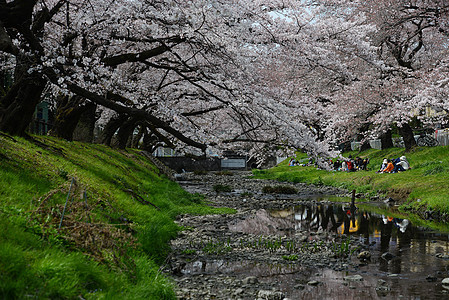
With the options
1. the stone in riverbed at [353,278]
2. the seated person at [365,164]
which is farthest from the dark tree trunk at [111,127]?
the stone in riverbed at [353,278]

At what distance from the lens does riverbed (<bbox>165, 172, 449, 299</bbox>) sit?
253 inches

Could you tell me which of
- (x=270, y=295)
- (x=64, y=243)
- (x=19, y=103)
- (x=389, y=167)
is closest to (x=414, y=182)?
(x=389, y=167)

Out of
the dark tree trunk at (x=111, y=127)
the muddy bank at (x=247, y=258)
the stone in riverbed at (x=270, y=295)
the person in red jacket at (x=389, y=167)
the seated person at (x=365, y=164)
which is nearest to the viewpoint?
the stone in riverbed at (x=270, y=295)

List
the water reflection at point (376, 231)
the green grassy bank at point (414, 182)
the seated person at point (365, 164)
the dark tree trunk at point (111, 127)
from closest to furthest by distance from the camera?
1. the water reflection at point (376, 231)
2. the green grassy bank at point (414, 182)
3. the dark tree trunk at point (111, 127)
4. the seated person at point (365, 164)

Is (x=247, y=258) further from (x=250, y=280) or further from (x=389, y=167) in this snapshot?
(x=389, y=167)

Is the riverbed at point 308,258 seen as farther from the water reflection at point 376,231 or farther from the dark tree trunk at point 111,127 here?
the dark tree trunk at point 111,127

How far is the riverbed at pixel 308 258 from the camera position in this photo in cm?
643

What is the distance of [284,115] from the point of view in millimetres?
11773

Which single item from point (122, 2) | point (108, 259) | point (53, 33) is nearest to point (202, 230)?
point (108, 259)

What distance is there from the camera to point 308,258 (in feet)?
27.7

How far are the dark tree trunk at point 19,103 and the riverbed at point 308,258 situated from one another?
5272mm

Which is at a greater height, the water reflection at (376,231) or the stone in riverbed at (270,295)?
the water reflection at (376,231)

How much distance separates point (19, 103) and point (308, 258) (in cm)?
826

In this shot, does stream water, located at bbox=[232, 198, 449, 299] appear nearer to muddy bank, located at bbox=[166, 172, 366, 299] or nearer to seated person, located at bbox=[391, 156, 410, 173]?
muddy bank, located at bbox=[166, 172, 366, 299]
